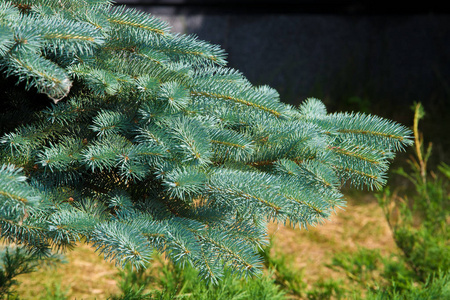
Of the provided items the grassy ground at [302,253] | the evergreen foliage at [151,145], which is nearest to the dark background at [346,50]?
the grassy ground at [302,253]

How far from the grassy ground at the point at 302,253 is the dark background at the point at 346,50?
1.43m

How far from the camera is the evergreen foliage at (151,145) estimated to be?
3.09 ft

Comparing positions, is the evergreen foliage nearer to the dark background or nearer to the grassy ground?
the grassy ground

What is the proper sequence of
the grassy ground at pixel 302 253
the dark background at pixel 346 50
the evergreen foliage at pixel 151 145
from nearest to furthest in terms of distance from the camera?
the evergreen foliage at pixel 151 145 < the grassy ground at pixel 302 253 < the dark background at pixel 346 50

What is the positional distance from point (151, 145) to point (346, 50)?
440 centimetres

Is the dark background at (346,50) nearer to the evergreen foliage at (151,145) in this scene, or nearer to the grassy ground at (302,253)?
the grassy ground at (302,253)

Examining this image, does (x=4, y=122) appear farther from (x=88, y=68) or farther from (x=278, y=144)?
(x=278, y=144)

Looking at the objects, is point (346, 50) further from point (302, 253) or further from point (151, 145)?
point (151, 145)

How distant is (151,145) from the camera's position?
101 centimetres

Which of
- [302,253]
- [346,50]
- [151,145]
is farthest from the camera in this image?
[346,50]

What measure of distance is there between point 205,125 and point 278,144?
0.66 ft

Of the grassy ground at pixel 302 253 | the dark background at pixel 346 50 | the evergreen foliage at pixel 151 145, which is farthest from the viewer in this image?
the dark background at pixel 346 50

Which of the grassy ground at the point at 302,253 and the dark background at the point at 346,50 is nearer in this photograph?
the grassy ground at the point at 302,253

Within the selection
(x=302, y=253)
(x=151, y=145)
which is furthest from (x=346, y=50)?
(x=151, y=145)
